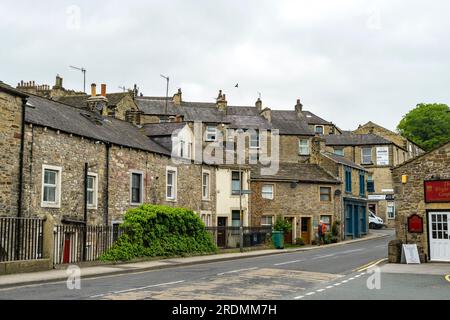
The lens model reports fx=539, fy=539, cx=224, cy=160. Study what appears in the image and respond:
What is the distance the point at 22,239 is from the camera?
19.3 m

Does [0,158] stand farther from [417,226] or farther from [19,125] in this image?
[417,226]

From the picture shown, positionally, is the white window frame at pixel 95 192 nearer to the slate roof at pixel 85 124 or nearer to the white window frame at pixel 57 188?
the slate roof at pixel 85 124

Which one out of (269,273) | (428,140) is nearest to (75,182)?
(269,273)

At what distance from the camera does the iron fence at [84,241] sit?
22.7 metres

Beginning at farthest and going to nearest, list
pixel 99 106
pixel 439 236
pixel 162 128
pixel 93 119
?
1. pixel 162 128
2. pixel 99 106
3. pixel 93 119
4. pixel 439 236

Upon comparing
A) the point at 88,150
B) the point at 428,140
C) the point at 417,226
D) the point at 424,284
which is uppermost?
the point at 428,140

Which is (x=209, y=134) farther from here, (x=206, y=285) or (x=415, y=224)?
(x=206, y=285)

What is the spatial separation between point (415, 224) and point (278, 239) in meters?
13.2

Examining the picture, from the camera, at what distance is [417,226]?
23828 millimetres

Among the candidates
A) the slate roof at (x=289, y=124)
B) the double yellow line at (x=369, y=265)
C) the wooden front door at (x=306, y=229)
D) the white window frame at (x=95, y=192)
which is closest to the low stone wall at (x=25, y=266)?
the white window frame at (x=95, y=192)

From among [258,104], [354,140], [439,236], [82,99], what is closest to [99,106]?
[82,99]
